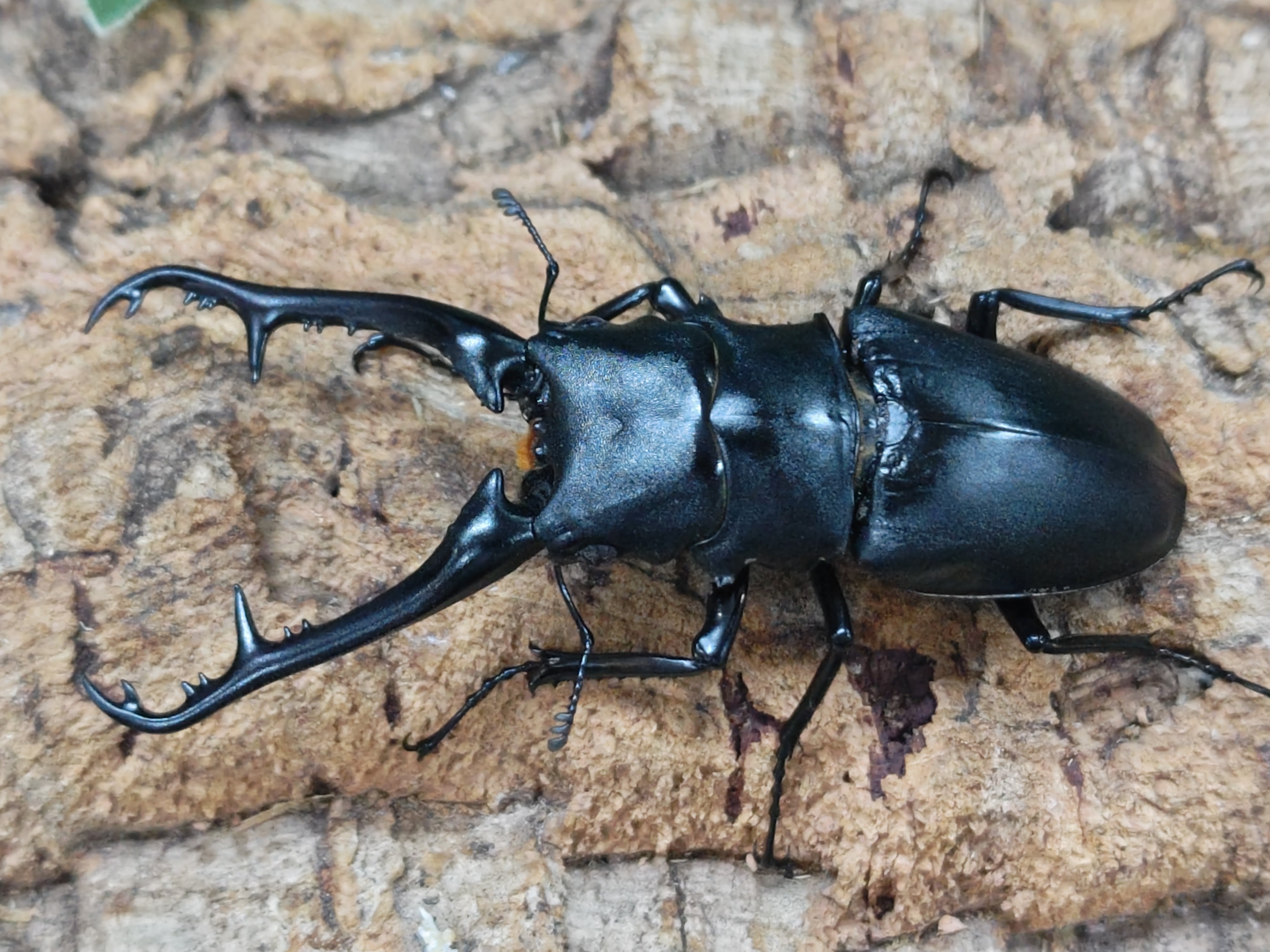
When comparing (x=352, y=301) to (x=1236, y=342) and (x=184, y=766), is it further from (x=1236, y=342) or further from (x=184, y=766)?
(x=1236, y=342)

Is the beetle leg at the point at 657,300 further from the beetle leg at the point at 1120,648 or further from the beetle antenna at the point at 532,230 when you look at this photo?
the beetle leg at the point at 1120,648

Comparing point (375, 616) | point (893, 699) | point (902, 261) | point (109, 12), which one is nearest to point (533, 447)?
point (375, 616)

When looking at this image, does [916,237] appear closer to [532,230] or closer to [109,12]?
[532,230]

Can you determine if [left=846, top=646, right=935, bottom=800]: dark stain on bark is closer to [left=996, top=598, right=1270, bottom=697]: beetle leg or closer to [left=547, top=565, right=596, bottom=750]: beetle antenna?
[left=996, top=598, right=1270, bottom=697]: beetle leg

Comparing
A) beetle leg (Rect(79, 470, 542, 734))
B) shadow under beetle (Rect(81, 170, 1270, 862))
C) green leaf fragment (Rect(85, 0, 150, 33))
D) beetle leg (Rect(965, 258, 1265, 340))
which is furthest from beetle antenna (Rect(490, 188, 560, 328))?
green leaf fragment (Rect(85, 0, 150, 33))

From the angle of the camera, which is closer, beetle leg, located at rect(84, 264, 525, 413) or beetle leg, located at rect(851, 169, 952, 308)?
beetle leg, located at rect(84, 264, 525, 413)

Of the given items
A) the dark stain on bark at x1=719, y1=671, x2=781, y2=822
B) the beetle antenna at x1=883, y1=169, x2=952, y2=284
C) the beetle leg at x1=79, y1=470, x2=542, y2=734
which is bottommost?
the dark stain on bark at x1=719, y1=671, x2=781, y2=822

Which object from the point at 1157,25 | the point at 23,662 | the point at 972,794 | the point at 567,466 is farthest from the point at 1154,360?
the point at 23,662
